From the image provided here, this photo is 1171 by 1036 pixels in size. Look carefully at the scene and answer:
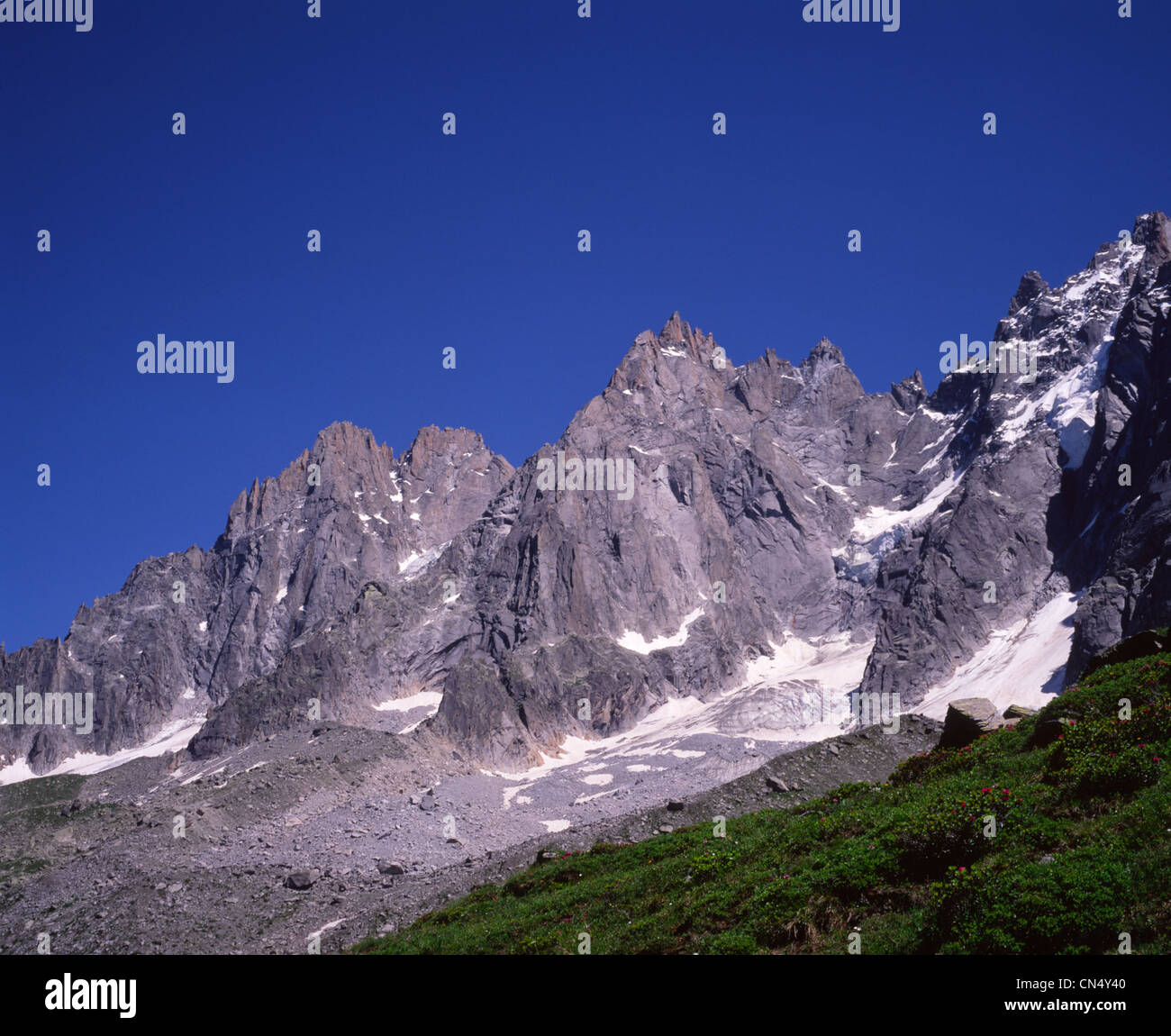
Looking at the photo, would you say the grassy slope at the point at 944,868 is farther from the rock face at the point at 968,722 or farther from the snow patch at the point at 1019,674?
the snow patch at the point at 1019,674

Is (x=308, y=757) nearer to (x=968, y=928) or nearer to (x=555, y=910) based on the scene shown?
(x=555, y=910)

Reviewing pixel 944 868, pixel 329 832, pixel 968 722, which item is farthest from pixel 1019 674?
pixel 944 868

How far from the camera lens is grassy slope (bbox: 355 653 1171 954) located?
1919 centimetres

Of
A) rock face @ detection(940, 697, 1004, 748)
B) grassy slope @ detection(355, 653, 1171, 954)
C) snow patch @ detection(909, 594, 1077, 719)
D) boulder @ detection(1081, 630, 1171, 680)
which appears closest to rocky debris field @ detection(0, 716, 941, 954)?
rock face @ detection(940, 697, 1004, 748)

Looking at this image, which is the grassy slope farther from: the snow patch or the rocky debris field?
the snow patch

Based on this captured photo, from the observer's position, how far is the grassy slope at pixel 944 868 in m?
19.2

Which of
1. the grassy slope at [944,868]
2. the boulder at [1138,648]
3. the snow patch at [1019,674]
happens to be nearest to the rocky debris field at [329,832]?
the grassy slope at [944,868]

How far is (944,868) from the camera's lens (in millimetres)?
22703

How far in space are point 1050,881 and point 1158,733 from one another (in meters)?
6.30

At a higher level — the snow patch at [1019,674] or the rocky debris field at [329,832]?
the snow patch at [1019,674]

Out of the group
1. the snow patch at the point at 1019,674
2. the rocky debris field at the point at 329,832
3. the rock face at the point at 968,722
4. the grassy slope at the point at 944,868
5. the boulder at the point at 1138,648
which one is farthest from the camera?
the snow patch at the point at 1019,674

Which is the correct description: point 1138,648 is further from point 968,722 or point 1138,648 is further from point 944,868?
point 944,868

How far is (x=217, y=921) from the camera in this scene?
209 ft
